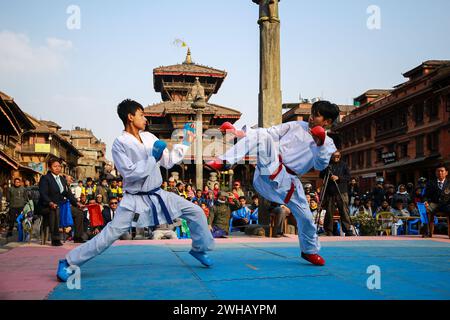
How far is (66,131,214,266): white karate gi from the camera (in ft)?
13.9

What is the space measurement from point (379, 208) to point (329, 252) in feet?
24.9

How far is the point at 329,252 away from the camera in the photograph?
6.34m

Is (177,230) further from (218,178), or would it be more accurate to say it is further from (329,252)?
(218,178)

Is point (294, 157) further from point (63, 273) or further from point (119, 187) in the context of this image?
point (119, 187)

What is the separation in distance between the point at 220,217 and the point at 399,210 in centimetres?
533

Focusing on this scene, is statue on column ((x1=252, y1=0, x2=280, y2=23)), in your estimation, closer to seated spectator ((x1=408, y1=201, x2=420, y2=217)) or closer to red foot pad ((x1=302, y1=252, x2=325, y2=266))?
seated spectator ((x1=408, y1=201, x2=420, y2=217))

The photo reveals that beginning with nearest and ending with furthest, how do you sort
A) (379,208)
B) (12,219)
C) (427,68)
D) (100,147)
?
(12,219)
(379,208)
(427,68)
(100,147)

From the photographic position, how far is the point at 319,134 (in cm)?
467

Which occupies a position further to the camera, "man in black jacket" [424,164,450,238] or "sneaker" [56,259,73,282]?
"man in black jacket" [424,164,450,238]

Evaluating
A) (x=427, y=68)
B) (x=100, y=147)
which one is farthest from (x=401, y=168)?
(x=100, y=147)

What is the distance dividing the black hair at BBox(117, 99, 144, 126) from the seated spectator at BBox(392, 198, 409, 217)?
9.50m

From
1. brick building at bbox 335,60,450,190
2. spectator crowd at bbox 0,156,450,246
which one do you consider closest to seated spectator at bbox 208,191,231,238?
spectator crowd at bbox 0,156,450,246

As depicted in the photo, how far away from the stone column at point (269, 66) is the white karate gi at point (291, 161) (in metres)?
5.59

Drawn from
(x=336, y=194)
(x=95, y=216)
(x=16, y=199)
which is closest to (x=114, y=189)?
(x=16, y=199)
